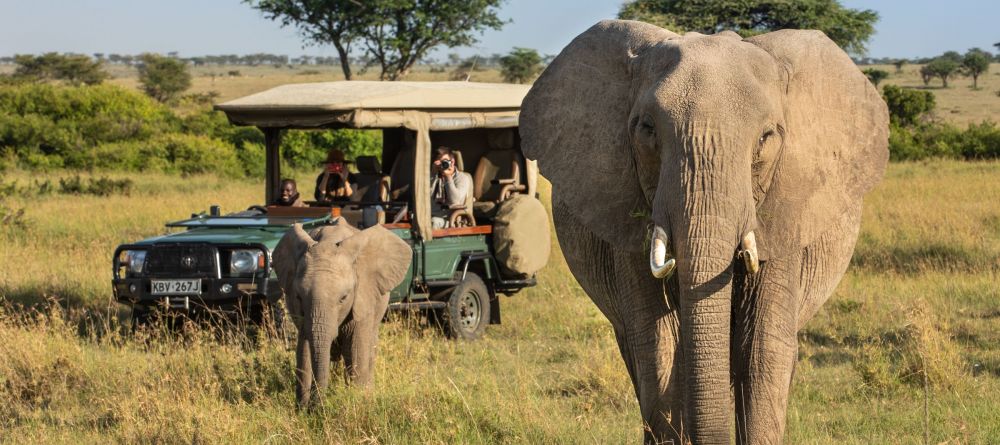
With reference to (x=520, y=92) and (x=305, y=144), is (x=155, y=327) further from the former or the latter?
(x=305, y=144)

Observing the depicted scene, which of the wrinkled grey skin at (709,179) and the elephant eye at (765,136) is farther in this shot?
the elephant eye at (765,136)

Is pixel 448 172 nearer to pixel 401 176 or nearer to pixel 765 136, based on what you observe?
pixel 401 176

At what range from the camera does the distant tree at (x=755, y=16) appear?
28866 millimetres

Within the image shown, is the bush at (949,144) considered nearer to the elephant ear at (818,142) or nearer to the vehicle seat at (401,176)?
the vehicle seat at (401,176)

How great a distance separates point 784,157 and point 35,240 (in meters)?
12.3

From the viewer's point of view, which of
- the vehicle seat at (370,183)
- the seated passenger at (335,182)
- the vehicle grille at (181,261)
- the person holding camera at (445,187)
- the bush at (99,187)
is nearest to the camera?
the vehicle grille at (181,261)

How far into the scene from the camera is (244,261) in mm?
9531

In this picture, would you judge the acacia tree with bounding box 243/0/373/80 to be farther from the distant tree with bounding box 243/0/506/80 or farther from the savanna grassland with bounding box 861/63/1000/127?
the savanna grassland with bounding box 861/63/1000/127

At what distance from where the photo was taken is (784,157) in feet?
15.7

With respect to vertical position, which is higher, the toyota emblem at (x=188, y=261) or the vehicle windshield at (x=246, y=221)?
the vehicle windshield at (x=246, y=221)

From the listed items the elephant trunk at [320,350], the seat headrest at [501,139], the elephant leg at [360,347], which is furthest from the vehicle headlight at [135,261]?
the seat headrest at [501,139]

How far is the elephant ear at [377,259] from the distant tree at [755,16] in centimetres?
2048

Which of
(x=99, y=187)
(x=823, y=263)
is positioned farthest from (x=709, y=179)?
(x=99, y=187)

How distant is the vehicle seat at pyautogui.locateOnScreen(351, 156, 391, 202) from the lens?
1096 cm
